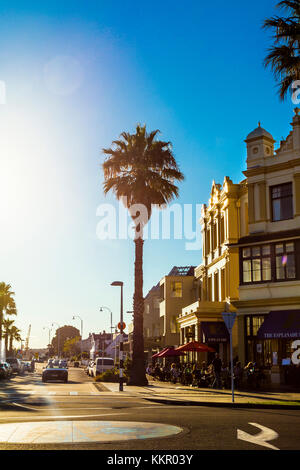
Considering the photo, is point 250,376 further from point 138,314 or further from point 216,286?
point 216,286

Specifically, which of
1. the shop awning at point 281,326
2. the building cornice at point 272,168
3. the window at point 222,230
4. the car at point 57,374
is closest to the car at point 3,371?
the car at point 57,374

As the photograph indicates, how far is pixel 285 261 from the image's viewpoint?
29797 millimetres

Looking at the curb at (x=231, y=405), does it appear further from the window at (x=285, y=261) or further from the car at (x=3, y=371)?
the car at (x=3, y=371)

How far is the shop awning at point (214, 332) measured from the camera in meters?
36.4

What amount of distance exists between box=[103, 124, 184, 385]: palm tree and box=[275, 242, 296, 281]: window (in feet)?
25.9

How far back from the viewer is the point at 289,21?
22375mm

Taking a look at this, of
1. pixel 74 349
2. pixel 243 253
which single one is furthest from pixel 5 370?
pixel 74 349

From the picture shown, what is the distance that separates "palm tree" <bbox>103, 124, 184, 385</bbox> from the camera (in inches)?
1307

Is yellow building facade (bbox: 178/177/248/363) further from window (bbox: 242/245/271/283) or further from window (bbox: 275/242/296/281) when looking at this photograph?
window (bbox: 275/242/296/281)

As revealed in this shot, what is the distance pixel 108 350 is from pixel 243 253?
301 feet

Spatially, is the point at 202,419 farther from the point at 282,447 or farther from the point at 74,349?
the point at 74,349

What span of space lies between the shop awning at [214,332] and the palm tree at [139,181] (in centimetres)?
521

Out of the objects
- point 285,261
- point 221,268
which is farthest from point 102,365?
point 285,261

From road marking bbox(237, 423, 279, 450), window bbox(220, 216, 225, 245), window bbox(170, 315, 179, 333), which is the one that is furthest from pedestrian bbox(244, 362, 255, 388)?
window bbox(170, 315, 179, 333)
